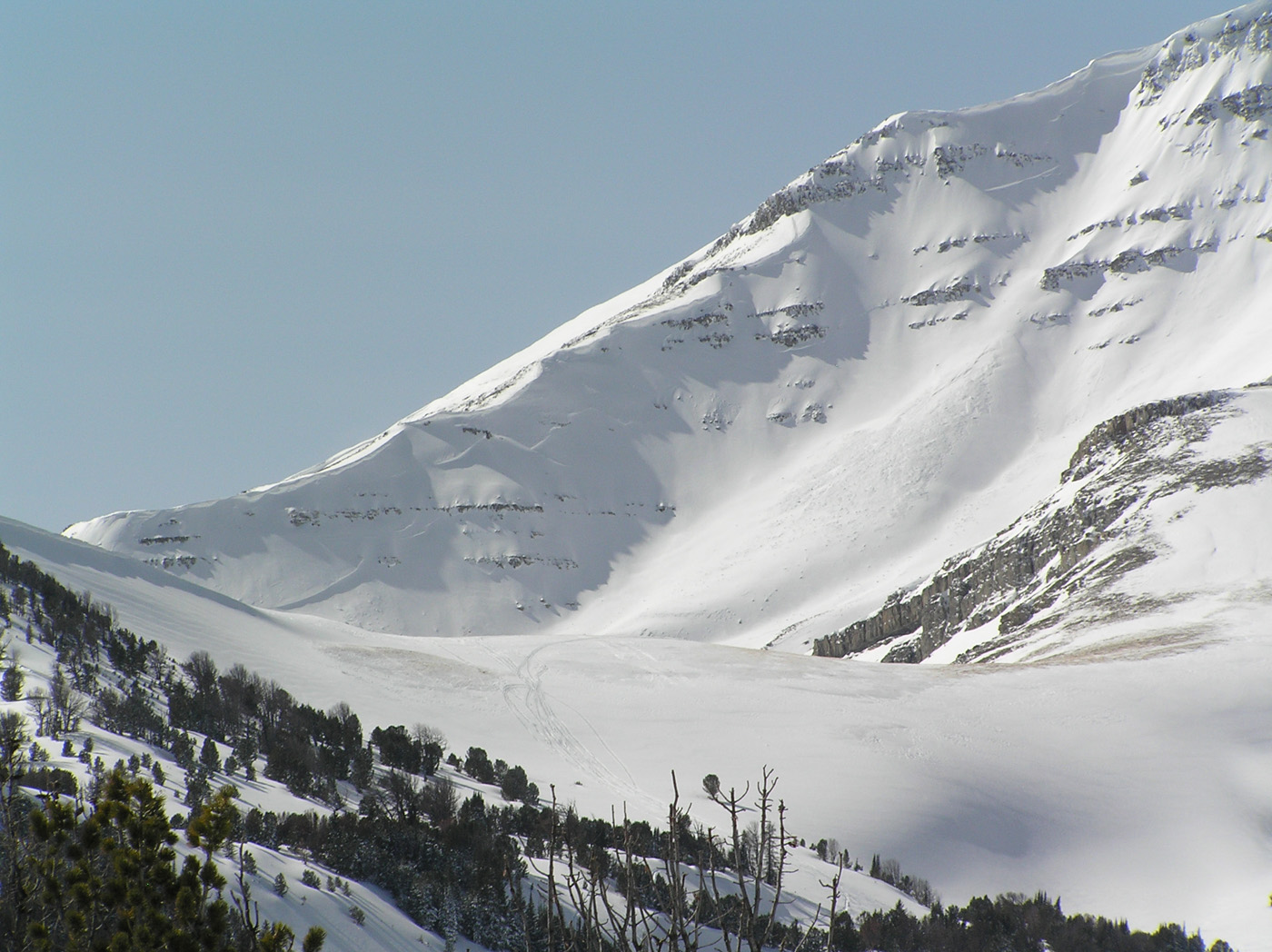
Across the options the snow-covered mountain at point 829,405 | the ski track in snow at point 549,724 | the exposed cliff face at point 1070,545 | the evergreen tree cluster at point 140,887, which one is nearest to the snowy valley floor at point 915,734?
the ski track in snow at point 549,724

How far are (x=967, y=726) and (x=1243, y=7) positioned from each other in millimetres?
201506

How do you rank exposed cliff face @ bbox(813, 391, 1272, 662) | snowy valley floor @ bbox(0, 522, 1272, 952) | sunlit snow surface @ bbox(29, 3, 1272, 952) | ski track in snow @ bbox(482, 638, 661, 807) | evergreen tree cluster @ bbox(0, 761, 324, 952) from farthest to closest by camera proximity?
exposed cliff face @ bbox(813, 391, 1272, 662) < ski track in snow @ bbox(482, 638, 661, 807) < sunlit snow surface @ bbox(29, 3, 1272, 952) < snowy valley floor @ bbox(0, 522, 1272, 952) < evergreen tree cluster @ bbox(0, 761, 324, 952)

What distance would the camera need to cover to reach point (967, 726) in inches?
1587

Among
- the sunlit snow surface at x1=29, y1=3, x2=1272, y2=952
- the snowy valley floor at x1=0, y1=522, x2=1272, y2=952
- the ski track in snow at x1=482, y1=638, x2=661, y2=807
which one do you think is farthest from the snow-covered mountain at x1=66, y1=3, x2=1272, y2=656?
the ski track in snow at x1=482, y1=638, x2=661, y2=807

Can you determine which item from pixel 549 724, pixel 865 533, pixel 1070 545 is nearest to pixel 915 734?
pixel 549 724

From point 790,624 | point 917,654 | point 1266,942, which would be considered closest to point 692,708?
point 1266,942

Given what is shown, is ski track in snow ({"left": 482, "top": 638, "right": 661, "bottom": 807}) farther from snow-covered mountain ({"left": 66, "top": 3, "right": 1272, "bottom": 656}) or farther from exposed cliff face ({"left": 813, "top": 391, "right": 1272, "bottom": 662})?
snow-covered mountain ({"left": 66, "top": 3, "right": 1272, "bottom": 656})

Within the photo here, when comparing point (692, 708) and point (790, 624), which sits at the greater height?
point (790, 624)

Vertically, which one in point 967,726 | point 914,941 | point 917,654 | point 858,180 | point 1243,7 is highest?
point 1243,7

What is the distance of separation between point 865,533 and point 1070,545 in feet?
139

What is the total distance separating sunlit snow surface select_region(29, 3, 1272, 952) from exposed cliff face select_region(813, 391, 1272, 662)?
266cm

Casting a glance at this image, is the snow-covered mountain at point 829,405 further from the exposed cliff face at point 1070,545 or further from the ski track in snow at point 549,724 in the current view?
the ski track in snow at point 549,724

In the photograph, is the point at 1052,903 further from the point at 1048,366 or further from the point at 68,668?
the point at 1048,366

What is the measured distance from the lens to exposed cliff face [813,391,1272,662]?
66.8m
